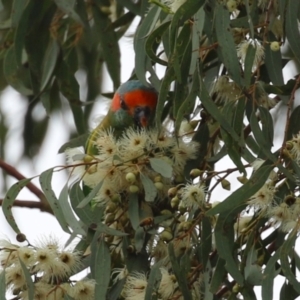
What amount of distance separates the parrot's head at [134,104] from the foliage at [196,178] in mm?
386

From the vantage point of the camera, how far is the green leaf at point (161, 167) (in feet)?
6.36

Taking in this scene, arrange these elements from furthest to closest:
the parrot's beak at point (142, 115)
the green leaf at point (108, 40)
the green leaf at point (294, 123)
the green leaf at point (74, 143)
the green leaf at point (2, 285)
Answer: the green leaf at point (108, 40) < the parrot's beak at point (142, 115) < the green leaf at point (74, 143) < the green leaf at point (294, 123) < the green leaf at point (2, 285)

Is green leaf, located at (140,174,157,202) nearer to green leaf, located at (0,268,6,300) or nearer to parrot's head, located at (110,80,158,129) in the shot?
green leaf, located at (0,268,6,300)

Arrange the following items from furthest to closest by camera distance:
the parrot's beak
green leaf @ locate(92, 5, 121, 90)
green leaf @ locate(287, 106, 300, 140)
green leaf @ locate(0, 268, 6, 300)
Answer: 1. green leaf @ locate(92, 5, 121, 90)
2. the parrot's beak
3. green leaf @ locate(287, 106, 300, 140)
4. green leaf @ locate(0, 268, 6, 300)

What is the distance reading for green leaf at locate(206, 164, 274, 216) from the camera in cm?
175

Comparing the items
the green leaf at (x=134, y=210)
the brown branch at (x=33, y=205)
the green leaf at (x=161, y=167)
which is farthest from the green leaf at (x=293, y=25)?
the brown branch at (x=33, y=205)

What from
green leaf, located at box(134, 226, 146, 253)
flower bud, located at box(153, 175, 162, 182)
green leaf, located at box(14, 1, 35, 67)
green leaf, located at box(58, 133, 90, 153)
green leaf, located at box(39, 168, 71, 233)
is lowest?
green leaf, located at box(134, 226, 146, 253)

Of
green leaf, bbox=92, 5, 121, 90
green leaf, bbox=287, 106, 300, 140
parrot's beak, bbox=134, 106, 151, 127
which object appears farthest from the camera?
green leaf, bbox=92, 5, 121, 90

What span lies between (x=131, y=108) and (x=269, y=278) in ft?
3.56

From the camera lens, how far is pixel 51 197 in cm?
197

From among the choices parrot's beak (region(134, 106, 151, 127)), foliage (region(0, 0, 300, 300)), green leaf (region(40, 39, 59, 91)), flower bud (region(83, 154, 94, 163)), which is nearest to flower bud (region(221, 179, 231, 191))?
foliage (region(0, 0, 300, 300))

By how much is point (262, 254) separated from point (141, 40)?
532 millimetres

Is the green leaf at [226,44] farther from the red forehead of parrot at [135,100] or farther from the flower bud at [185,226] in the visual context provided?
the red forehead of parrot at [135,100]

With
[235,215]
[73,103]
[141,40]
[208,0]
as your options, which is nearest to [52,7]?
[73,103]
